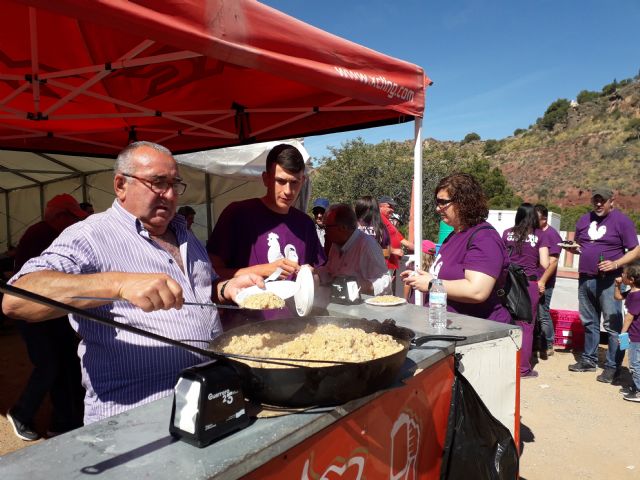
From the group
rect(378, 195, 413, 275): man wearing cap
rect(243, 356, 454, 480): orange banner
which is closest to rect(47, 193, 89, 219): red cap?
rect(243, 356, 454, 480): orange banner

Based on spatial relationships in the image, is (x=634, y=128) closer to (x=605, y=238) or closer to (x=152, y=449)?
(x=605, y=238)

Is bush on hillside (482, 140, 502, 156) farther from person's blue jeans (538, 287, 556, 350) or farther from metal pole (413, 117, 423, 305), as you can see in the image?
metal pole (413, 117, 423, 305)

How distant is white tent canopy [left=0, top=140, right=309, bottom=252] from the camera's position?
263 inches

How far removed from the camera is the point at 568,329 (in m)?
5.71

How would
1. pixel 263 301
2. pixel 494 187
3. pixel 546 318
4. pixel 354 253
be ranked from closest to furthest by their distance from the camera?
1. pixel 263 301
2. pixel 354 253
3. pixel 546 318
4. pixel 494 187

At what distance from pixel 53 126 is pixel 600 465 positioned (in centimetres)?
542

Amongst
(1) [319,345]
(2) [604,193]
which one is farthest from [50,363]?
(2) [604,193]

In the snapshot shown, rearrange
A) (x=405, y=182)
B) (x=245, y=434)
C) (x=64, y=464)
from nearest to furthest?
(x=64, y=464) → (x=245, y=434) → (x=405, y=182)

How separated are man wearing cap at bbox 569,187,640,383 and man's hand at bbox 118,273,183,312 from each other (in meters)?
4.97

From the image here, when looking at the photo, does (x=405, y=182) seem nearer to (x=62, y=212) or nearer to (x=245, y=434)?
(x=62, y=212)

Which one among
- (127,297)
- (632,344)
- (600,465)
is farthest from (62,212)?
(632,344)

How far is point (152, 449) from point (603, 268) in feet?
16.7

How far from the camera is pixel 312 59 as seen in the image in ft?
7.05

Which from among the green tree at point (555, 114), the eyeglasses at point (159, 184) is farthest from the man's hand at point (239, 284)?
the green tree at point (555, 114)
